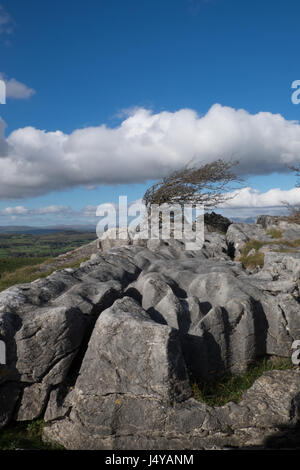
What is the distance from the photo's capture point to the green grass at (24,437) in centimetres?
685

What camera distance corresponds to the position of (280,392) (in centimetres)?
775

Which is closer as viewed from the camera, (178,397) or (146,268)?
(178,397)

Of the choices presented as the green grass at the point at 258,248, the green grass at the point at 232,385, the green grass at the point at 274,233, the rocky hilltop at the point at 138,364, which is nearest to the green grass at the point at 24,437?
the rocky hilltop at the point at 138,364

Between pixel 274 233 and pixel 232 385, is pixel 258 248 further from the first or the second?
pixel 232 385

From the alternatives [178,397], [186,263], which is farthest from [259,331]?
[186,263]

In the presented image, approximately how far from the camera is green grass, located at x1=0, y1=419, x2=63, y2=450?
22.5 feet

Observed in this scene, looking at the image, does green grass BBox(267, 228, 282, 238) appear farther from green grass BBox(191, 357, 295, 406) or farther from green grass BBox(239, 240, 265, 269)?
green grass BBox(191, 357, 295, 406)

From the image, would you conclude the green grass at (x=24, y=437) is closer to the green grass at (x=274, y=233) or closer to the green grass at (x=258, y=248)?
the green grass at (x=258, y=248)

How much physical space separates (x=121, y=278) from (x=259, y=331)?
4957 mm

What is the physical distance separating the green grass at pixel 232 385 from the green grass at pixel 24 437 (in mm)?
3398

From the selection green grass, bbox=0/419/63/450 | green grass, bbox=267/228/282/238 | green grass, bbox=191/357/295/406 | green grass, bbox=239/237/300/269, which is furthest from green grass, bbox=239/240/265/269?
green grass, bbox=0/419/63/450

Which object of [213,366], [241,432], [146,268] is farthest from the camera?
[146,268]

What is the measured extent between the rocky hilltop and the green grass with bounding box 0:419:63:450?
17 cm
